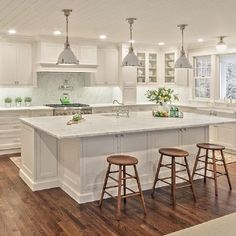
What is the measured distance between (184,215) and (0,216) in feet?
6.82

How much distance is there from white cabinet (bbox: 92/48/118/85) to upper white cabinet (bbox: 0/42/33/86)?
1.60 m

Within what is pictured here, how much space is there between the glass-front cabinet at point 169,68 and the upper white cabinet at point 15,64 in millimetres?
3673

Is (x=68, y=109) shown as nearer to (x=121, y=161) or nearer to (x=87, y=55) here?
(x=87, y=55)

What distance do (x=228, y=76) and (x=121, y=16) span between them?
13.3ft

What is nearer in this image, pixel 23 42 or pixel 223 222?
pixel 223 222

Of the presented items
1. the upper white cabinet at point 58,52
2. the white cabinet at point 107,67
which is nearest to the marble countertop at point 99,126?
the upper white cabinet at point 58,52

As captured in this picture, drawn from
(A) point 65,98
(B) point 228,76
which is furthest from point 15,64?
(B) point 228,76

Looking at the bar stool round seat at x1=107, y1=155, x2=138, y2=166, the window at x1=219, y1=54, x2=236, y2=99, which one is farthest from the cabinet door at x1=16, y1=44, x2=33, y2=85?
the window at x1=219, y1=54, x2=236, y2=99

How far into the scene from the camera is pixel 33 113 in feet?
22.9

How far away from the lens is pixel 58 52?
7.28 metres

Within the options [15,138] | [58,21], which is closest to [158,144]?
[58,21]

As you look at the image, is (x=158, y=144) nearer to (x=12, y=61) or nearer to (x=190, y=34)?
(x=190, y=34)

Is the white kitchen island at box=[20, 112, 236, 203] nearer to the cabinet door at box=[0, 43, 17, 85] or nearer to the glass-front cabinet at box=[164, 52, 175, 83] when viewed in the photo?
the cabinet door at box=[0, 43, 17, 85]

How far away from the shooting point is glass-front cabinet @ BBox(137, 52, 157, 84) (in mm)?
8727
